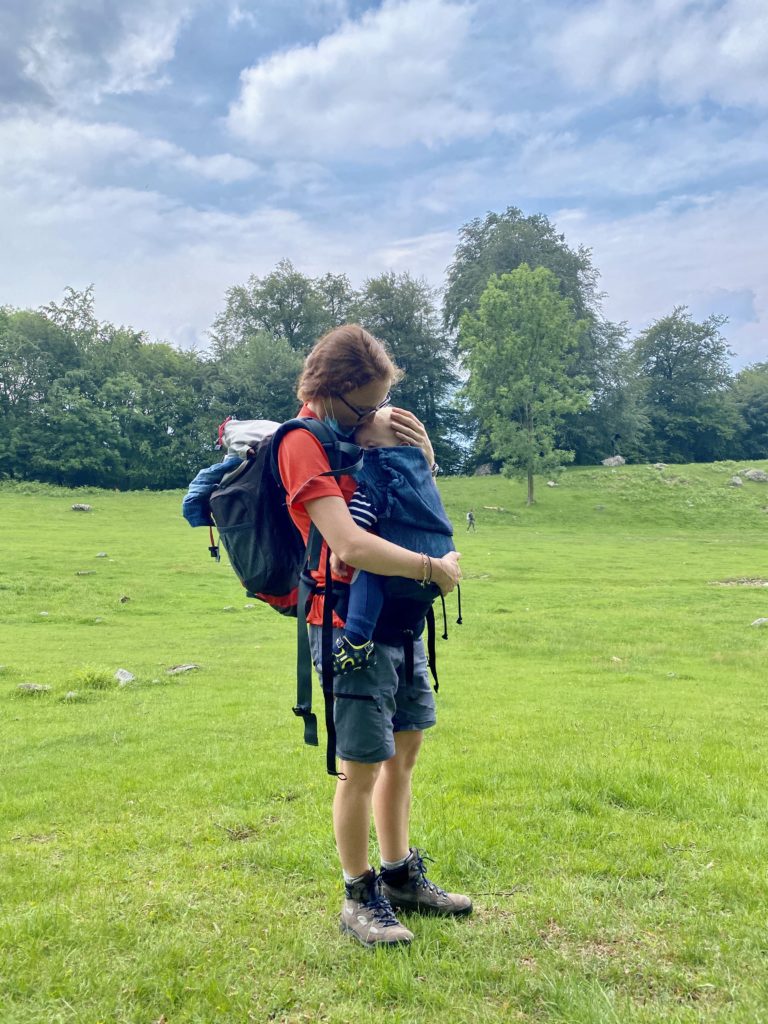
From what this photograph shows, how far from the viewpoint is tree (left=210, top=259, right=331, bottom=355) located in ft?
238

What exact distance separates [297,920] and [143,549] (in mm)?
24580

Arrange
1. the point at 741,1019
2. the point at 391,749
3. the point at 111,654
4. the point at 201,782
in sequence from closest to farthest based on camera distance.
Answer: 1. the point at 741,1019
2. the point at 391,749
3. the point at 201,782
4. the point at 111,654

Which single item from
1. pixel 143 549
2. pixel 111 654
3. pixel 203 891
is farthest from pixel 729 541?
pixel 203 891

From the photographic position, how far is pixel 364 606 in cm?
336

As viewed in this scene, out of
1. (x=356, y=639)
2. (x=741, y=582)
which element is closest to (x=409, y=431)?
(x=356, y=639)

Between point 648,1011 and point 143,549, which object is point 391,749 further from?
point 143,549

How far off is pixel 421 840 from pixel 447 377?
66.0 metres

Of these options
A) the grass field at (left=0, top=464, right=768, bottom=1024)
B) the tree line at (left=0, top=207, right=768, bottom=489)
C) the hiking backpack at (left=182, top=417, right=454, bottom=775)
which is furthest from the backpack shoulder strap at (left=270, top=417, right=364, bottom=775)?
the tree line at (left=0, top=207, right=768, bottom=489)

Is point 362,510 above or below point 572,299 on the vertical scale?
below

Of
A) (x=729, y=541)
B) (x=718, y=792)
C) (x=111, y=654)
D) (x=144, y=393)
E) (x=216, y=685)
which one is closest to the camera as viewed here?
(x=718, y=792)

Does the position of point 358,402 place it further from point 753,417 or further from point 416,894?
point 753,417

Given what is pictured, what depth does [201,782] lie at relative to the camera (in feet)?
20.4

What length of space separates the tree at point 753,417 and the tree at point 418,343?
93.5 feet

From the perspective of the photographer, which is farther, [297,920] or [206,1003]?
[297,920]
